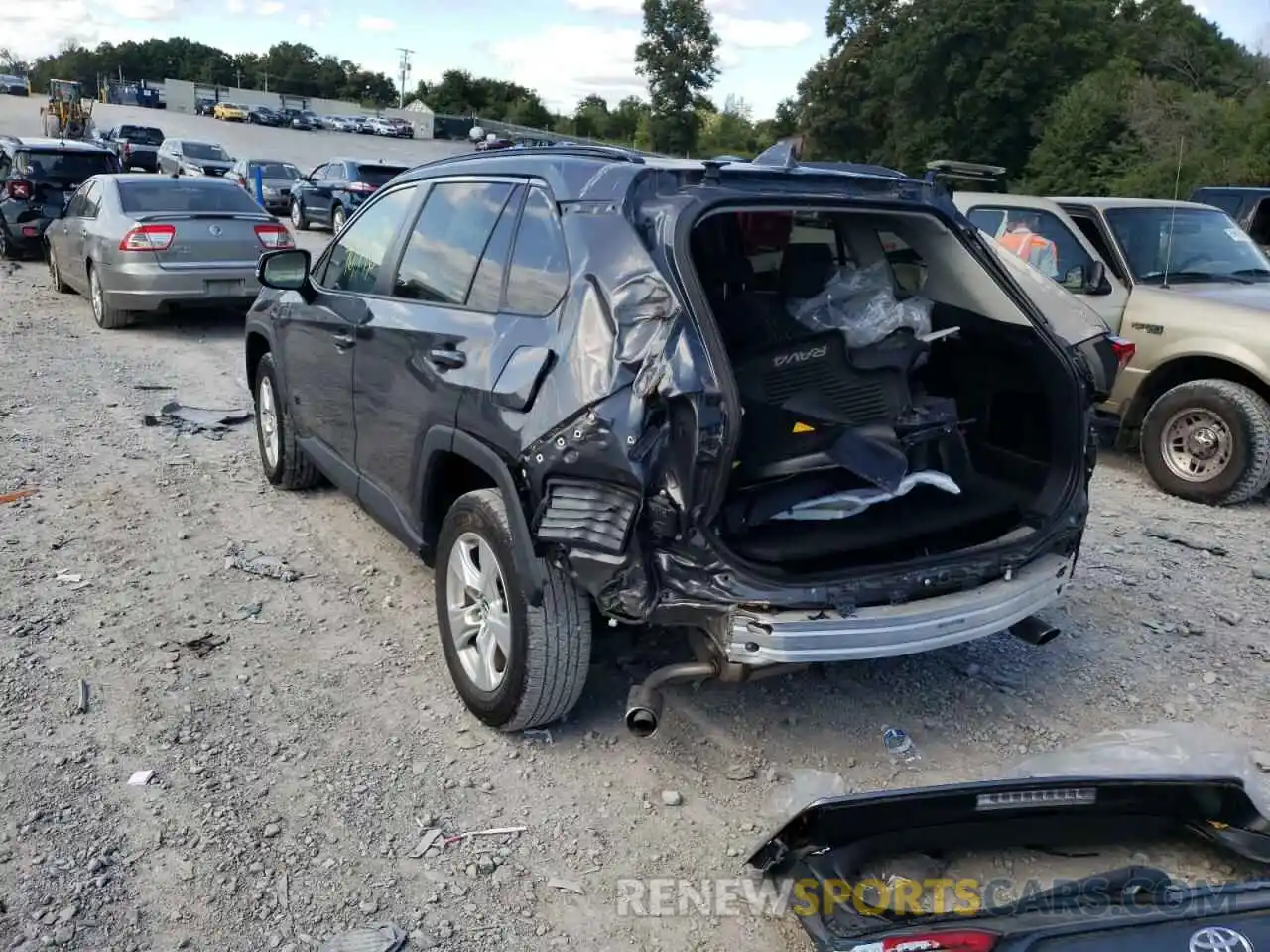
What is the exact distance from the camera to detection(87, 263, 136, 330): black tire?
35.2 ft

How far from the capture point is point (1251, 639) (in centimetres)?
466

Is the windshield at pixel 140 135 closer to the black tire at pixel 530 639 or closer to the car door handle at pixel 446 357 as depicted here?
the car door handle at pixel 446 357

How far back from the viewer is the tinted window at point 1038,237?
24.5 ft

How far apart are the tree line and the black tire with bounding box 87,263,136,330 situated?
14.1 m

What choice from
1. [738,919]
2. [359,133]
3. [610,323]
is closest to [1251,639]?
[738,919]

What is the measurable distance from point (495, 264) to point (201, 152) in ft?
96.8

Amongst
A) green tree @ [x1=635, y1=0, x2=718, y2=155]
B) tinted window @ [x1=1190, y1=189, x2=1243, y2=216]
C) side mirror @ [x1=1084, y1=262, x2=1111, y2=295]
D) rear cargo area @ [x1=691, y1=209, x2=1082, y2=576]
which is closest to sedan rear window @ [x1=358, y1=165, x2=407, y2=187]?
tinted window @ [x1=1190, y1=189, x2=1243, y2=216]

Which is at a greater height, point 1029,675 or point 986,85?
point 986,85

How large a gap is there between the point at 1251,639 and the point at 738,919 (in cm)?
307

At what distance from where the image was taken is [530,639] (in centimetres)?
334

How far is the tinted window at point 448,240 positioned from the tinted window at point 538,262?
25 centimetres

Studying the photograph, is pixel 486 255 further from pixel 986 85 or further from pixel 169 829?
pixel 986 85

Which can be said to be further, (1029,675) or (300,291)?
(300,291)

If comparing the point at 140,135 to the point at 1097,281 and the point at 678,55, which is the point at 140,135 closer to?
the point at 1097,281
